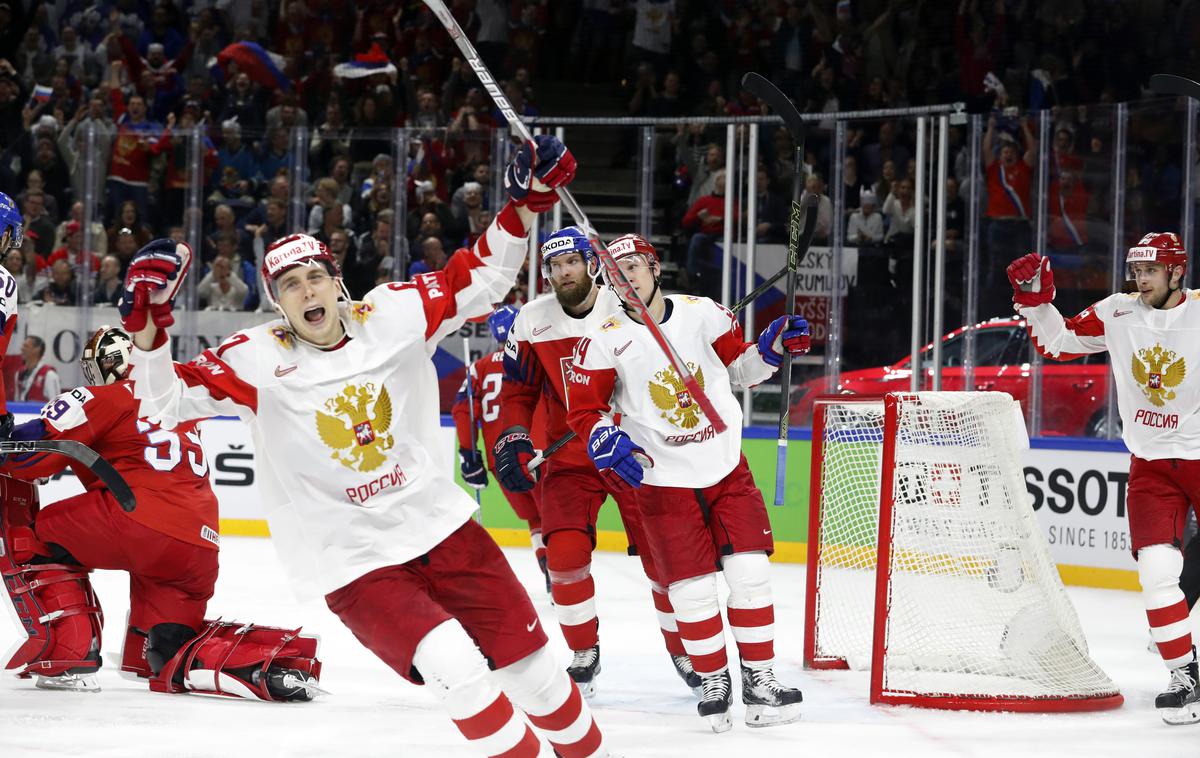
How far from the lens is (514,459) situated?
13.9 ft

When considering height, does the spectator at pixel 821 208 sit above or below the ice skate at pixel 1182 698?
above

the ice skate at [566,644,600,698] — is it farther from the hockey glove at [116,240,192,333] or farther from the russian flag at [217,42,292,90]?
the russian flag at [217,42,292,90]

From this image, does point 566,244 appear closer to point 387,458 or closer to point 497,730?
point 387,458

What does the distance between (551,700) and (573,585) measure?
4.68 feet

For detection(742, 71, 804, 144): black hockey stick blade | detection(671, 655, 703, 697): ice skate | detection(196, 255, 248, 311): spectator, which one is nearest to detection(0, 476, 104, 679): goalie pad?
detection(671, 655, 703, 697): ice skate

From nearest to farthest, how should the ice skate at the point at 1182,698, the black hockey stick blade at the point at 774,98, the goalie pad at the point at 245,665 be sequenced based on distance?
the ice skate at the point at 1182,698, the goalie pad at the point at 245,665, the black hockey stick blade at the point at 774,98

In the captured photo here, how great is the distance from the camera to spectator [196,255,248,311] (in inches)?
300

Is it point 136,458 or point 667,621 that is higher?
point 136,458

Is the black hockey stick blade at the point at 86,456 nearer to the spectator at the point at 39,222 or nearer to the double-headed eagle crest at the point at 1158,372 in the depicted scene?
the double-headed eagle crest at the point at 1158,372

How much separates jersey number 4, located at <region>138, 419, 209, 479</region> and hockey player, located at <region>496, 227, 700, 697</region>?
0.91 m

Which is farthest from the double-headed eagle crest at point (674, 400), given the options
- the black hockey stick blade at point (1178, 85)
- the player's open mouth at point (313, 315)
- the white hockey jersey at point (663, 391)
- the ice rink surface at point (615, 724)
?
the black hockey stick blade at point (1178, 85)

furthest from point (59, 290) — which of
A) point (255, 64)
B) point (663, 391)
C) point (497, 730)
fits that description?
point (497, 730)

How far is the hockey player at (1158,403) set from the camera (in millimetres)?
4121

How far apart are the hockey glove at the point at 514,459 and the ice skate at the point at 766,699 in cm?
Result: 86
